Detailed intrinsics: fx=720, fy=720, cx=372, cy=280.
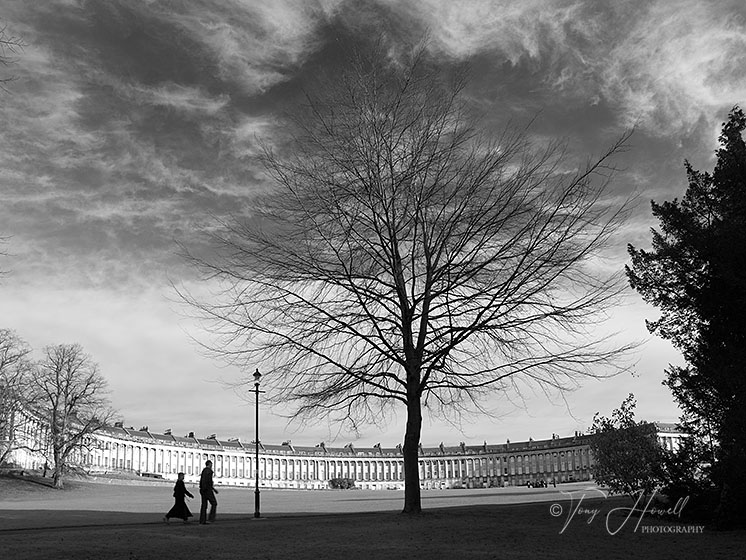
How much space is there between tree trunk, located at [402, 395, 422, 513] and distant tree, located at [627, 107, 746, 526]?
749 cm

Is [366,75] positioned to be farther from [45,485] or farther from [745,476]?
[45,485]

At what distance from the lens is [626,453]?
96.4ft

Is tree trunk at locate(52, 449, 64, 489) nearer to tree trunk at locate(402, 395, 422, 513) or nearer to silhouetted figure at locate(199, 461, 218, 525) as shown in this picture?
silhouetted figure at locate(199, 461, 218, 525)

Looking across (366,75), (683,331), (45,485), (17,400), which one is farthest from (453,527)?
(45,485)

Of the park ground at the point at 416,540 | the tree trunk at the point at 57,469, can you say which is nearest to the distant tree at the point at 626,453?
the park ground at the point at 416,540

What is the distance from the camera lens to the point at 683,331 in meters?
21.6

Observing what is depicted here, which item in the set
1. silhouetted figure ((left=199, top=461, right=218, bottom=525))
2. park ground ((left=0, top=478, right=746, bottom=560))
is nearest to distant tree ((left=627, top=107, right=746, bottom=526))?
park ground ((left=0, top=478, right=746, bottom=560))

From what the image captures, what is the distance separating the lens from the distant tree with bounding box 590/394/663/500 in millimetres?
27812

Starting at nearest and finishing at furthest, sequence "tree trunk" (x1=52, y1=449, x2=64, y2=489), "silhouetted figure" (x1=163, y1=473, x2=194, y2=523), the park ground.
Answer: the park ground
"silhouetted figure" (x1=163, y1=473, x2=194, y2=523)
"tree trunk" (x1=52, y1=449, x2=64, y2=489)

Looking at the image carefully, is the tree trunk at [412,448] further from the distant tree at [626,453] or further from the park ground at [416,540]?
the distant tree at [626,453]

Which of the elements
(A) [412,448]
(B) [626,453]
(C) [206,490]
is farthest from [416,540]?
(B) [626,453]

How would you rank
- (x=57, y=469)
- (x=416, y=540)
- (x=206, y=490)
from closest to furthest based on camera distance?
1. (x=416, y=540)
2. (x=206, y=490)
3. (x=57, y=469)

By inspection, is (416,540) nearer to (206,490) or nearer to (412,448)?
(412,448)

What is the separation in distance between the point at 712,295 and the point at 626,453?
37.9 ft
